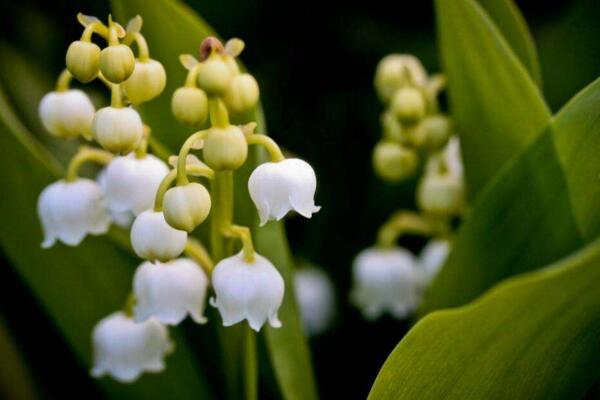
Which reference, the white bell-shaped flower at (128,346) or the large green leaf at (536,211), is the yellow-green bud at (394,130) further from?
the white bell-shaped flower at (128,346)

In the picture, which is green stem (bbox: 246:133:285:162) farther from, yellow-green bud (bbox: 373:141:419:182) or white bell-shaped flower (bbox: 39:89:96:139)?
yellow-green bud (bbox: 373:141:419:182)

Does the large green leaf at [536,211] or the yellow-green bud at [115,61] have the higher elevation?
the yellow-green bud at [115,61]

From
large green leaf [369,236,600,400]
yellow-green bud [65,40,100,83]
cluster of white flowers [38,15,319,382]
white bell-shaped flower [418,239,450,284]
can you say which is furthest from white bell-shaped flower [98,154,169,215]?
white bell-shaped flower [418,239,450,284]

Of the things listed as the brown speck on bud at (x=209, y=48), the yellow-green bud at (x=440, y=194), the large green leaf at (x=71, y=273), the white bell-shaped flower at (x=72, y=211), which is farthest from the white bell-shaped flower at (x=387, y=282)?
the brown speck on bud at (x=209, y=48)

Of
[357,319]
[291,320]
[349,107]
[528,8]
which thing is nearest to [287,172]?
[291,320]

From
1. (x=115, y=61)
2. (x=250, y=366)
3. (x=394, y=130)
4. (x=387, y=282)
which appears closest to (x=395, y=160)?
(x=394, y=130)

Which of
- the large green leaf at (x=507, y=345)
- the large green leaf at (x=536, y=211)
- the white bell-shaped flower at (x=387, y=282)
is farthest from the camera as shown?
the white bell-shaped flower at (x=387, y=282)

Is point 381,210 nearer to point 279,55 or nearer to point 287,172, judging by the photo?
point 279,55
